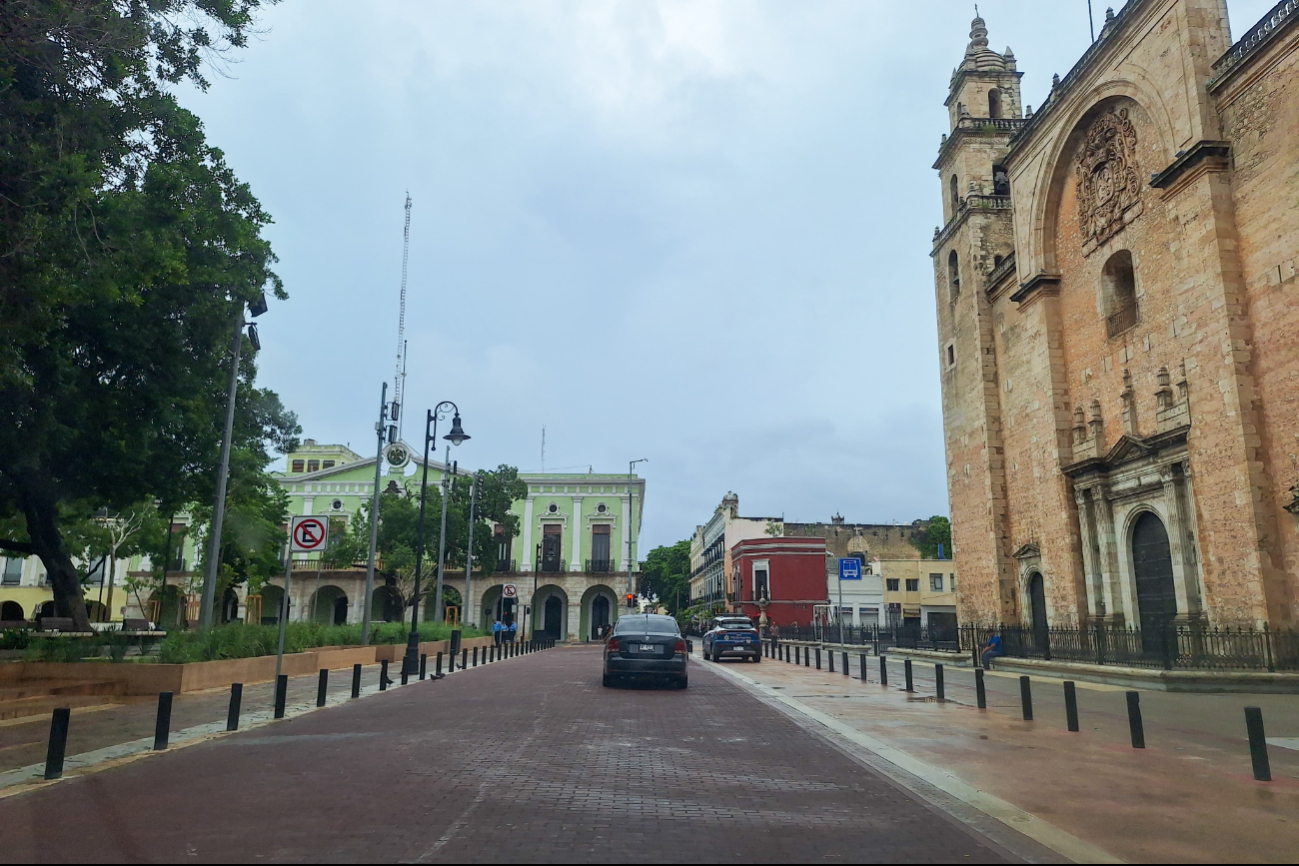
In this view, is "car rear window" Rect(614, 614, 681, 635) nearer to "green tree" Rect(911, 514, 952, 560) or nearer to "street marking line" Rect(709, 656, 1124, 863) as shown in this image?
"street marking line" Rect(709, 656, 1124, 863)

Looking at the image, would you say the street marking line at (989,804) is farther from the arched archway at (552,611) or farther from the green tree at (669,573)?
the green tree at (669,573)

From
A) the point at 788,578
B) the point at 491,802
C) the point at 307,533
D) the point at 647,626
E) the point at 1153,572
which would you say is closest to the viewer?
the point at 491,802

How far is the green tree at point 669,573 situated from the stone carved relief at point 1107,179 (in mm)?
93800

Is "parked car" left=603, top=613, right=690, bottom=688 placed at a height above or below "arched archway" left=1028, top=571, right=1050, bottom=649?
below

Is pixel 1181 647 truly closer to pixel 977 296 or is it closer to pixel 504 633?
pixel 977 296

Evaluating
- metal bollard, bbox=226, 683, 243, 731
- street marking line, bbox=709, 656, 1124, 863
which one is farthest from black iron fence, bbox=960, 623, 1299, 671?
metal bollard, bbox=226, 683, 243, 731

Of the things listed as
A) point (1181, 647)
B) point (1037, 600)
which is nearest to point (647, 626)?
point (1181, 647)

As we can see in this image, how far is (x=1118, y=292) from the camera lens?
28734 millimetres

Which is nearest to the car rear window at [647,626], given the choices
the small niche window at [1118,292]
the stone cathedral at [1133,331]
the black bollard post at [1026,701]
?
the black bollard post at [1026,701]

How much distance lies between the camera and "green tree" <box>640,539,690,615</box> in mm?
120838

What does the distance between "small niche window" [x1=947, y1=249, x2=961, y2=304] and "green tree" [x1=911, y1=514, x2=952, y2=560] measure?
1703 inches

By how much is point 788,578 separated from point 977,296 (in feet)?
112

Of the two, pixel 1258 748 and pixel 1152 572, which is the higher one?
pixel 1152 572

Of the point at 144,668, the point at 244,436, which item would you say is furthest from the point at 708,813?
the point at 244,436
